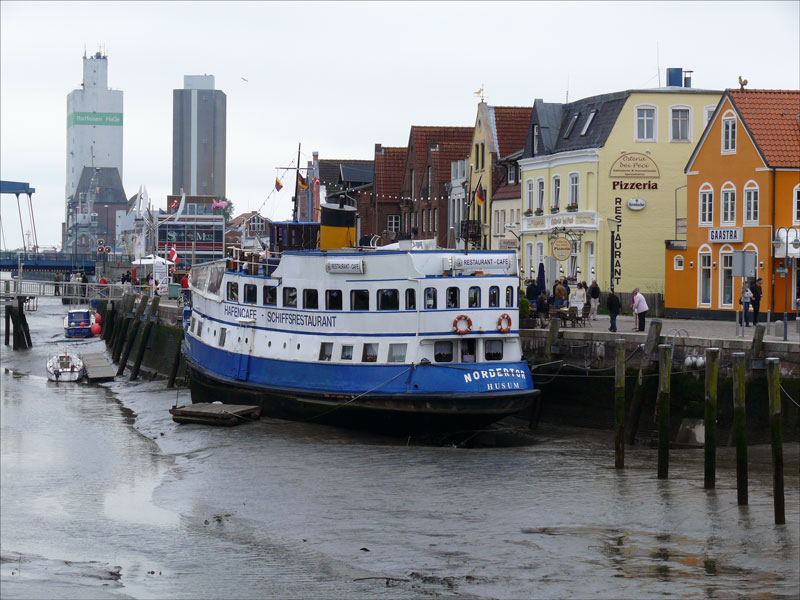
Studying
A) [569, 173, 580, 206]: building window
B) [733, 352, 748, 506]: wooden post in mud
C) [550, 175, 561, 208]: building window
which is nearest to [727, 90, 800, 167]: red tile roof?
[569, 173, 580, 206]: building window

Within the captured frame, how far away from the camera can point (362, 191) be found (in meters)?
85.0

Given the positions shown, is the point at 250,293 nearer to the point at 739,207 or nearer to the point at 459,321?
the point at 459,321

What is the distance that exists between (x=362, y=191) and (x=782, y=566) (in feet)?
223

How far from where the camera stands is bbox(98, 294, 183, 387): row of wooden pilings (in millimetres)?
52281

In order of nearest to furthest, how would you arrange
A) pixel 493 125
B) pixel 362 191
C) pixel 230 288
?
pixel 230 288, pixel 493 125, pixel 362 191

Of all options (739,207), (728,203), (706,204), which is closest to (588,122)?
(706,204)

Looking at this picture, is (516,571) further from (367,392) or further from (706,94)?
(706,94)

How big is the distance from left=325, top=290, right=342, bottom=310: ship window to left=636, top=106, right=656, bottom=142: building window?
26589 mm

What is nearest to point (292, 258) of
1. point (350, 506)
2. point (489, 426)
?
point (489, 426)

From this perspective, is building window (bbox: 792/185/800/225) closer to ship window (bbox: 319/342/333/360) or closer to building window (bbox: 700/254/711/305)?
building window (bbox: 700/254/711/305)

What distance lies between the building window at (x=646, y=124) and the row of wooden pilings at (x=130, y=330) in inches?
883

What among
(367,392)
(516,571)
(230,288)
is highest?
(230,288)

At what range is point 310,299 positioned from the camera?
106 ft

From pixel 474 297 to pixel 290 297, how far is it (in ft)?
17.8
